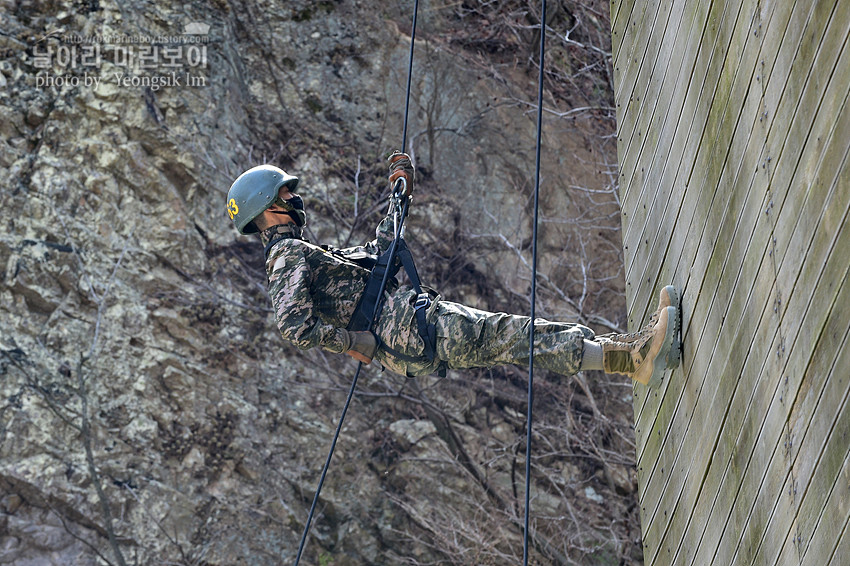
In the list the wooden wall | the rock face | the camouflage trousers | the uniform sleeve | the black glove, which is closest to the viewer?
the wooden wall

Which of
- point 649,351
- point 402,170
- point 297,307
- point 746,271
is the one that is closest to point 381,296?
point 297,307

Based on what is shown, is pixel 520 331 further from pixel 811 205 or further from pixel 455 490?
pixel 455 490

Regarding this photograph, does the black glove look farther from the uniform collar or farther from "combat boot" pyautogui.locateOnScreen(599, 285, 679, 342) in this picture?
"combat boot" pyautogui.locateOnScreen(599, 285, 679, 342)

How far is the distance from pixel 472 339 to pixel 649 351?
96 cm

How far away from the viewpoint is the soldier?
17.3 feet

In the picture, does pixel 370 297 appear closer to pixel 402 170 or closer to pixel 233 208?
pixel 402 170

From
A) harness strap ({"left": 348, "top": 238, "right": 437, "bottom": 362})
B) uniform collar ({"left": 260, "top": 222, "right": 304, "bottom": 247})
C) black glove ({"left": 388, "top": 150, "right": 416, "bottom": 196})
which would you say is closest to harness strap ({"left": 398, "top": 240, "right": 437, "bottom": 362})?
harness strap ({"left": 348, "top": 238, "right": 437, "bottom": 362})

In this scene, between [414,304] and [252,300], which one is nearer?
[414,304]

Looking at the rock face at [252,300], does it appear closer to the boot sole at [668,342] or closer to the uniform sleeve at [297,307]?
the uniform sleeve at [297,307]

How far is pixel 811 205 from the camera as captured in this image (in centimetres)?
360

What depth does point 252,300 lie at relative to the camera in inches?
489

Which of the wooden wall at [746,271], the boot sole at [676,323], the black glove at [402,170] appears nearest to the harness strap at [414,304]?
the black glove at [402,170]

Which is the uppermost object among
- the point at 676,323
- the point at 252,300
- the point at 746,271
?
the point at 746,271

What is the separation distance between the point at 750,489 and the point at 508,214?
9427mm
